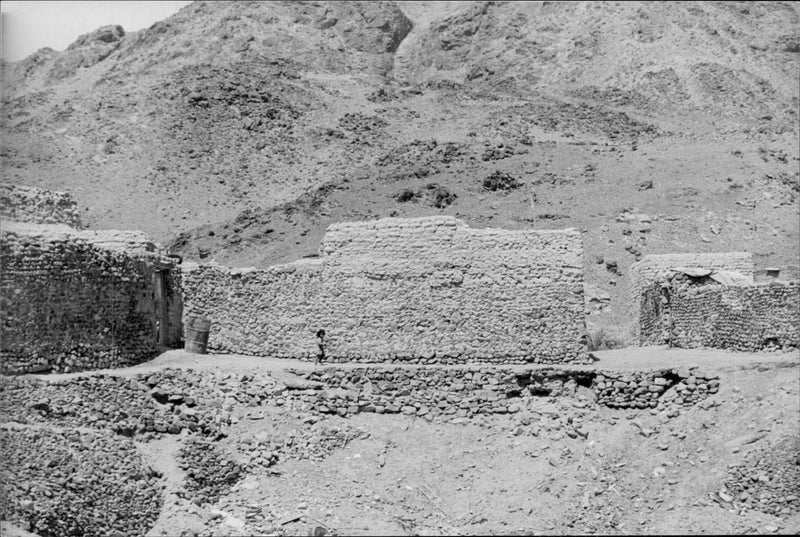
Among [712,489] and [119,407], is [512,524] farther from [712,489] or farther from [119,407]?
[119,407]

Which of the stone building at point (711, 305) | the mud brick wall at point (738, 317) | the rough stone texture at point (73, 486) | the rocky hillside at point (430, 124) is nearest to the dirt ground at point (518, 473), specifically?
the rough stone texture at point (73, 486)

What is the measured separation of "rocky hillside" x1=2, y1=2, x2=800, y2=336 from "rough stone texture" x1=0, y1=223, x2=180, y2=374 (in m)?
17.3

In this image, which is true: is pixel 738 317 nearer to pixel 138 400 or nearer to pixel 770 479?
pixel 770 479

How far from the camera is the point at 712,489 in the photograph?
654 inches

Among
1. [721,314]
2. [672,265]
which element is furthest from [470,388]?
[672,265]

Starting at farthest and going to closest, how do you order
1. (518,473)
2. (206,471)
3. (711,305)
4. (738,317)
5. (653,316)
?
(653,316), (711,305), (738,317), (518,473), (206,471)

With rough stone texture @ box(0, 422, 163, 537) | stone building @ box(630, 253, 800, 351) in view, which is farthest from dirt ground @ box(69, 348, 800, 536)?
stone building @ box(630, 253, 800, 351)

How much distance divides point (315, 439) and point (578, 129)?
4342 cm

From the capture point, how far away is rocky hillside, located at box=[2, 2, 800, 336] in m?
45.3

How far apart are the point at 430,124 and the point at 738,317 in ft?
129

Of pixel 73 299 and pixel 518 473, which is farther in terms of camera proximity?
pixel 73 299

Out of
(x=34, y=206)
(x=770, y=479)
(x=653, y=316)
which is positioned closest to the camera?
(x=770, y=479)

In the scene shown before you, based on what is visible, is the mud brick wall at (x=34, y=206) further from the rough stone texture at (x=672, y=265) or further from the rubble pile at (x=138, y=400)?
the rough stone texture at (x=672, y=265)

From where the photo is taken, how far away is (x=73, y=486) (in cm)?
1634
